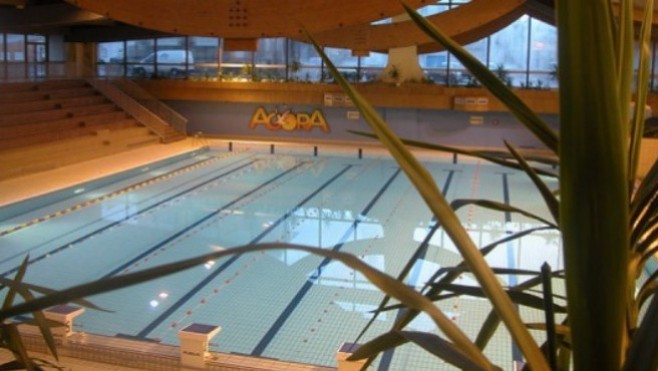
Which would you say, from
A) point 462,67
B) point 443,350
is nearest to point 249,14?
point 443,350

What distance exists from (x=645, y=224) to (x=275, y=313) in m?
5.67

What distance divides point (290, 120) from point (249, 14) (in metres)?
9.25

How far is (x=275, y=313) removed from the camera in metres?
6.42

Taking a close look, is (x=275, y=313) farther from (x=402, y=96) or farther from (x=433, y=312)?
(x=402, y=96)

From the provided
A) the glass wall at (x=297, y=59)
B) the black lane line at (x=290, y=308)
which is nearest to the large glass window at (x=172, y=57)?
the glass wall at (x=297, y=59)

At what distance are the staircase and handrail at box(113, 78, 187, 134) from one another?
448 mm

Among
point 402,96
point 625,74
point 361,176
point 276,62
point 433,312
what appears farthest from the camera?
point 276,62

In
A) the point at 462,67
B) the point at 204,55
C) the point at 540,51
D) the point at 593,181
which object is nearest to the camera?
the point at 593,181

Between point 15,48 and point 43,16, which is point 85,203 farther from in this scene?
point 15,48

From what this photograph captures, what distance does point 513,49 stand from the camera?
62.4 ft

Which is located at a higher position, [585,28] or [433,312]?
[585,28]

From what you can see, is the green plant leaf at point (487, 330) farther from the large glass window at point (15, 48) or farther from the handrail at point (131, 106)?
the large glass window at point (15, 48)

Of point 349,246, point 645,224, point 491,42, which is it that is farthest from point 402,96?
point 645,224

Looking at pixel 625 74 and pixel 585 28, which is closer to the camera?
pixel 585 28
